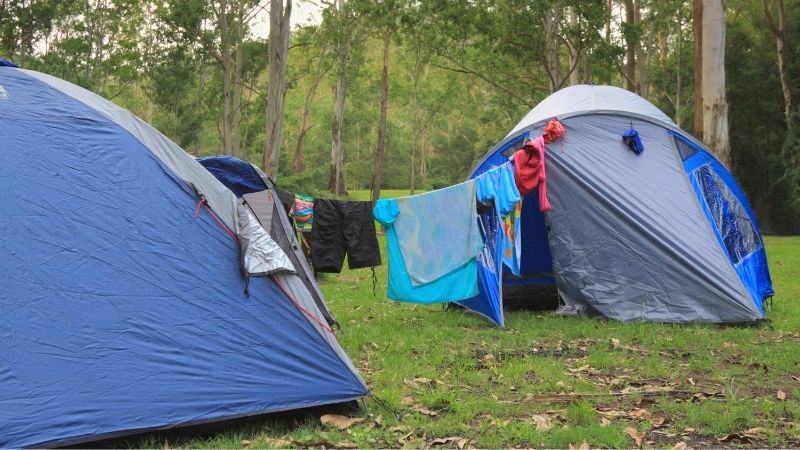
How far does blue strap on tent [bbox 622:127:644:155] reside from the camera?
346 inches

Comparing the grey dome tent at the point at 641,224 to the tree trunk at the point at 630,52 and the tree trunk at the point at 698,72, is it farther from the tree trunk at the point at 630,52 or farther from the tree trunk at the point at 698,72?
the tree trunk at the point at 630,52

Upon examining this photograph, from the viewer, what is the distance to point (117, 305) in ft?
14.4

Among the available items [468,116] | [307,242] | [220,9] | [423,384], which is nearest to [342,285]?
[307,242]

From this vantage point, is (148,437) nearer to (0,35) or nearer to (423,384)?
(423,384)

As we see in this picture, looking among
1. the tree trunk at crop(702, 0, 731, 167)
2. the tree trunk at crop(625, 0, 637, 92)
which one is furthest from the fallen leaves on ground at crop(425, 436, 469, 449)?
the tree trunk at crop(625, 0, 637, 92)

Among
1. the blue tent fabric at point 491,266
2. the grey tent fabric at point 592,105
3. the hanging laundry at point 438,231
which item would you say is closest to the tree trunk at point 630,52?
the grey tent fabric at point 592,105

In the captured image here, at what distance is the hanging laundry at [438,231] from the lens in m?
8.19

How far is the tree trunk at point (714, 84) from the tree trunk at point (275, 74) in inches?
376

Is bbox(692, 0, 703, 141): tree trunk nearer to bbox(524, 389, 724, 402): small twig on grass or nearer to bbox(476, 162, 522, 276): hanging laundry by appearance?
bbox(476, 162, 522, 276): hanging laundry

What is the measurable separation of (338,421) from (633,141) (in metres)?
5.61

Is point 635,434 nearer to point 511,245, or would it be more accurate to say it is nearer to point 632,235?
point 511,245

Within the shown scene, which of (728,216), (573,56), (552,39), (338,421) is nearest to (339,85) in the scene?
(573,56)

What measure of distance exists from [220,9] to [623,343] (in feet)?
70.5

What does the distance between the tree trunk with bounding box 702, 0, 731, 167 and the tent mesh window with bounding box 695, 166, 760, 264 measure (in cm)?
372
